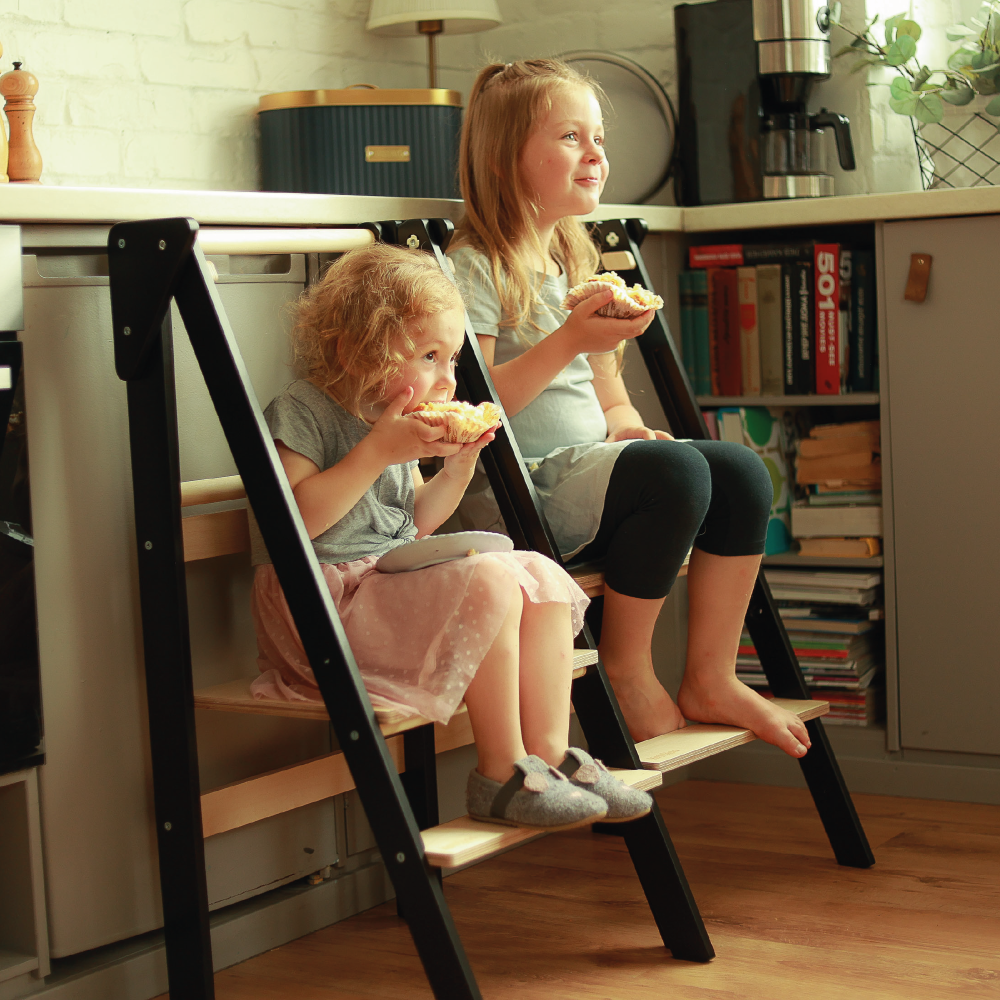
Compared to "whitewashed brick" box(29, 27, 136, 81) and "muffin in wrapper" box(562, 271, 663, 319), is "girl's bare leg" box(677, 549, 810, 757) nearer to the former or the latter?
"muffin in wrapper" box(562, 271, 663, 319)

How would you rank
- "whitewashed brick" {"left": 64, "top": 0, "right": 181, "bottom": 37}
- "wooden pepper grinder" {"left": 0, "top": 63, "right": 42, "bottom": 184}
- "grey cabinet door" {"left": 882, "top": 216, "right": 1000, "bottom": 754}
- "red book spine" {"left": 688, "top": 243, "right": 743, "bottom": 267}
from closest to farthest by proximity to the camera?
"wooden pepper grinder" {"left": 0, "top": 63, "right": 42, "bottom": 184} < "grey cabinet door" {"left": 882, "top": 216, "right": 1000, "bottom": 754} < "whitewashed brick" {"left": 64, "top": 0, "right": 181, "bottom": 37} < "red book spine" {"left": 688, "top": 243, "right": 743, "bottom": 267}

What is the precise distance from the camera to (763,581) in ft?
6.49

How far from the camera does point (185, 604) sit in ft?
4.77

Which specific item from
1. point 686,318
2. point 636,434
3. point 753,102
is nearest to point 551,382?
point 636,434

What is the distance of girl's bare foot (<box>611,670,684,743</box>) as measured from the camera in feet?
5.76

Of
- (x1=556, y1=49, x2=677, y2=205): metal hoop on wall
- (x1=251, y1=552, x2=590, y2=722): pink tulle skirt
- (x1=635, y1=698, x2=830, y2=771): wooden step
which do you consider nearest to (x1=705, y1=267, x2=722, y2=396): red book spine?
(x1=556, y1=49, x2=677, y2=205): metal hoop on wall

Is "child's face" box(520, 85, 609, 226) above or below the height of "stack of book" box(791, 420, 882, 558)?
above

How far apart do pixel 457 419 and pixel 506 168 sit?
0.57 metres

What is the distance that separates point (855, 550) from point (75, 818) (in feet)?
4.49

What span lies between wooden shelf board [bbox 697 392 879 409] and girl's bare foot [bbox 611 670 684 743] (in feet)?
2.47

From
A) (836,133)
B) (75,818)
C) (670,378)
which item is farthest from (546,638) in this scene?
(836,133)

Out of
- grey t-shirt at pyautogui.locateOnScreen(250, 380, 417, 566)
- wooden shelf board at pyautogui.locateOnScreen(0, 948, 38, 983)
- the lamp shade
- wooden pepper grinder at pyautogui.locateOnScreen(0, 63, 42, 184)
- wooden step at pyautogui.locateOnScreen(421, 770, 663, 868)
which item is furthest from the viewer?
the lamp shade

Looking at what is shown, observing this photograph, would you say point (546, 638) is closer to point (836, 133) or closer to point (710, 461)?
point (710, 461)

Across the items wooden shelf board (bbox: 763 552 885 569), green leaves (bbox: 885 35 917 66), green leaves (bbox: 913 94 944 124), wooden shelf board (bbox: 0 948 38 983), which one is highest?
green leaves (bbox: 885 35 917 66)
